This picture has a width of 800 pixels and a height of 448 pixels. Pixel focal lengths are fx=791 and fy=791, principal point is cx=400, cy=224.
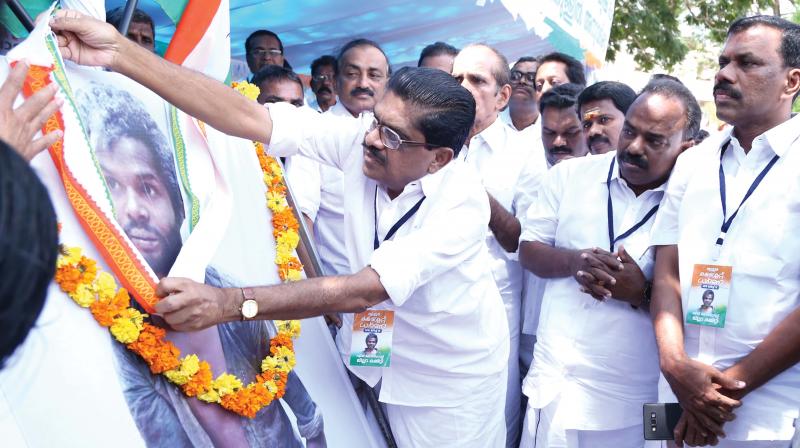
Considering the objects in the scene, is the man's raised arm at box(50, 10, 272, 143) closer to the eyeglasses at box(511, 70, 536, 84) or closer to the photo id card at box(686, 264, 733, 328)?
the photo id card at box(686, 264, 733, 328)

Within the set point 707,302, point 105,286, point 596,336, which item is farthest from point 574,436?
point 105,286

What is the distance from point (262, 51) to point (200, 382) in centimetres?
356

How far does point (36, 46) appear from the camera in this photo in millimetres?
1889

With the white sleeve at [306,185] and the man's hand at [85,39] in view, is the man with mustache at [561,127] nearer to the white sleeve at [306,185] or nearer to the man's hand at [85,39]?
the white sleeve at [306,185]

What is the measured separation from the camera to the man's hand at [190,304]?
1979 millimetres

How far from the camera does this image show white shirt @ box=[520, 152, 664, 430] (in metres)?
3.11

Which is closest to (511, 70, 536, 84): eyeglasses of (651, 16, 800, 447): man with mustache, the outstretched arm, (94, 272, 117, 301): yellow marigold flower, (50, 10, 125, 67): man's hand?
(651, 16, 800, 447): man with mustache

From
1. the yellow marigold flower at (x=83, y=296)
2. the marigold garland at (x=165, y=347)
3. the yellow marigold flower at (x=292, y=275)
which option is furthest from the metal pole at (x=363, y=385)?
the yellow marigold flower at (x=83, y=296)

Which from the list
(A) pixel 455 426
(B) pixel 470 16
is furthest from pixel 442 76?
(B) pixel 470 16

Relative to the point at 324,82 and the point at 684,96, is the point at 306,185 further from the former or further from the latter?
the point at 324,82

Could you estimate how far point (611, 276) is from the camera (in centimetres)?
297

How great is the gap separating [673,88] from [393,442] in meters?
1.79

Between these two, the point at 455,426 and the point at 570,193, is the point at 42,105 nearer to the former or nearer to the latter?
the point at 455,426

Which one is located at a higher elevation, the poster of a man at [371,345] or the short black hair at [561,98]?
the short black hair at [561,98]
